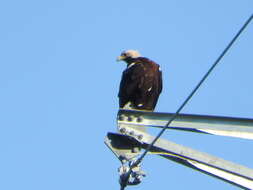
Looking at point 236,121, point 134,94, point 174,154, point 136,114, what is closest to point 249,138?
point 236,121

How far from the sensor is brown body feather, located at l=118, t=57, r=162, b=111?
9305 millimetres

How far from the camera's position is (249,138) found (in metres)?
4.95

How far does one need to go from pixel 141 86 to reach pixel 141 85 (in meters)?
Answer: 0.01

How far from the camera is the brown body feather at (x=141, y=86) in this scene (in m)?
9.30

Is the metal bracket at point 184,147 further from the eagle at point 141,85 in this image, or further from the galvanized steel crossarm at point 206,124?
the eagle at point 141,85

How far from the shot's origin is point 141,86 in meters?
9.33

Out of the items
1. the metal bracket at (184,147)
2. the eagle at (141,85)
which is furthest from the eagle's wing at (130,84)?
the metal bracket at (184,147)

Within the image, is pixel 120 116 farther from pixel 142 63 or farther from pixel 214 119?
pixel 142 63

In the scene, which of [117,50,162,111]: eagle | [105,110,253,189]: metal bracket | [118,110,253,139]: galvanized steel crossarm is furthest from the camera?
[117,50,162,111]: eagle

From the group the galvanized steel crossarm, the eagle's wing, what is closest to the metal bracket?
the galvanized steel crossarm

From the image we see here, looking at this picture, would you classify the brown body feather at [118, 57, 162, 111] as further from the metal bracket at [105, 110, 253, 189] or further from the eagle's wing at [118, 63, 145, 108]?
the metal bracket at [105, 110, 253, 189]

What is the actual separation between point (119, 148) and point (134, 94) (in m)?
4.02

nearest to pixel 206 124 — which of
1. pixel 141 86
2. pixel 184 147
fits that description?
pixel 184 147

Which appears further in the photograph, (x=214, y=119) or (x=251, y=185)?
(x=214, y=119)
